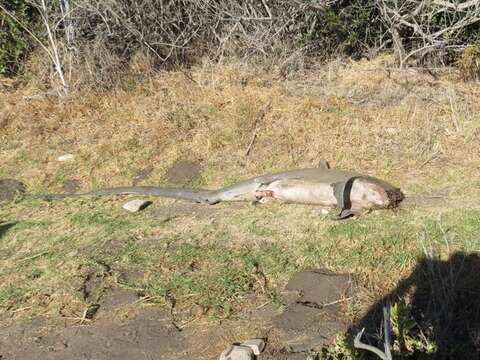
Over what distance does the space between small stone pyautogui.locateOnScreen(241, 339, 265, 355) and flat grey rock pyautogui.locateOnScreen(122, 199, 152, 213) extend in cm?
268

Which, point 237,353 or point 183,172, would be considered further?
point 183,172

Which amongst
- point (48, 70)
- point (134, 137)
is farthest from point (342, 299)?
point (48, 70)

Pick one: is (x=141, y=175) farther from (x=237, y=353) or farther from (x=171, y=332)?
(x=237, y=353)

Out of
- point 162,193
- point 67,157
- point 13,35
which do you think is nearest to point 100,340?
point 162,193

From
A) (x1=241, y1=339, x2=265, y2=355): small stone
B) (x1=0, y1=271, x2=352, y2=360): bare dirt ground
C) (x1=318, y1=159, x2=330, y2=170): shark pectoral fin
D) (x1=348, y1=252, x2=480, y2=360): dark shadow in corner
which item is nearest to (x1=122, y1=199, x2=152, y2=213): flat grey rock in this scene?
(x1=0, y1=271, x2=352, y2=360): bare dirt ground

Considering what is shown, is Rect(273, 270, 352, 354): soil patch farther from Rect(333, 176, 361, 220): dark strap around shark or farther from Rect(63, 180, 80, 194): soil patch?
Rect(63, 180, 80, 194): soil patch

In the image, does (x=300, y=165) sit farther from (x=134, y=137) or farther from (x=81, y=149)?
(x=81, y=149)

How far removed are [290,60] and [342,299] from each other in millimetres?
5050

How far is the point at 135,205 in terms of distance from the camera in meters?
6.16

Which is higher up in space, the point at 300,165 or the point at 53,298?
the point at 53,298

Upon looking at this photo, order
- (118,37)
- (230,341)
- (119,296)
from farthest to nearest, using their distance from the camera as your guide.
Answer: (118,37) < (119,296) < (230,341)

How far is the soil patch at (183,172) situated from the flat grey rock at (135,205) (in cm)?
67

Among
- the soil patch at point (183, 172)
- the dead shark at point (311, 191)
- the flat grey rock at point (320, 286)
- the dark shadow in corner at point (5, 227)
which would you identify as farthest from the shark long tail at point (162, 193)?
the flat grey rock at point (320, 286)

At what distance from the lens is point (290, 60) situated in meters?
8.50
